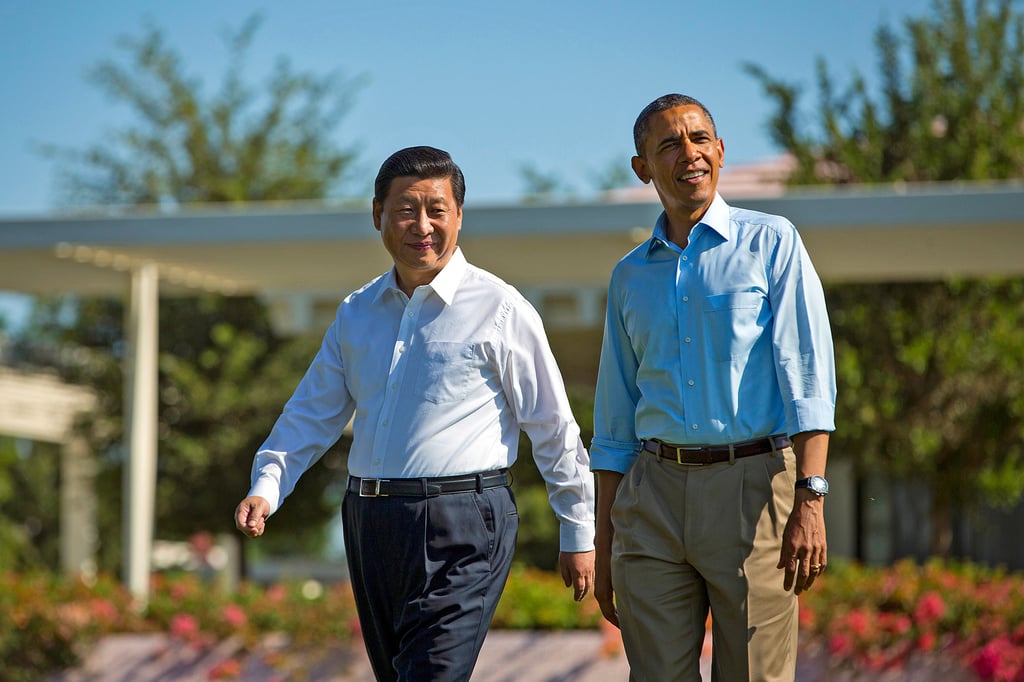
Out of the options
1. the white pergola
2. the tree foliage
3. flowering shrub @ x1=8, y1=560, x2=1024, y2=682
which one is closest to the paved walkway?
flowering shrub @ x1=8, y1=560, x2=1024, y2=682

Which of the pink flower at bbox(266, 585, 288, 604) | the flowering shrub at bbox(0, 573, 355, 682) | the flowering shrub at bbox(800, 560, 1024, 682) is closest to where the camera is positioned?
the flowering shrub at bbox(800, 560, 1024, 682)

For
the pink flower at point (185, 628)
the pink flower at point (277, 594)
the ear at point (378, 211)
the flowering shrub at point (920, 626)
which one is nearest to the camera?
the ear at point (378, 211)

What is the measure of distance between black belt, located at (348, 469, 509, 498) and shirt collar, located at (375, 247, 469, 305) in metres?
0.49

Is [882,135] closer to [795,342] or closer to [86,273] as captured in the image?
[86,273]

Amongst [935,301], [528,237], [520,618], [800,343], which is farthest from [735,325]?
[935,301]

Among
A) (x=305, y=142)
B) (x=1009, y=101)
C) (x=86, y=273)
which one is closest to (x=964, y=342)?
(x=1009, y=101)

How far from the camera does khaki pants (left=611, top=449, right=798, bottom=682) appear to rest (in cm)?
342

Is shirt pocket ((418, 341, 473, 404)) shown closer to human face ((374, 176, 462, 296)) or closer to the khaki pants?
human face ((374, 176, 462, 296))

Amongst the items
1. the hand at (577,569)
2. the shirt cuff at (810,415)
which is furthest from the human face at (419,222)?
the shirt cuff at (810,415)

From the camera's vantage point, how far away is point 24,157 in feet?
59.8

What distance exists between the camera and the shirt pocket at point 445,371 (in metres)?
3.79

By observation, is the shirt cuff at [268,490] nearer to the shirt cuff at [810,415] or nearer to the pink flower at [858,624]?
the shirt cuff at [810,415]

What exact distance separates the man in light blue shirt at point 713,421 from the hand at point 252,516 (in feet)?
2.98

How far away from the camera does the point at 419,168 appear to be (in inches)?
151
